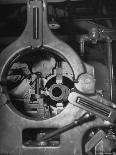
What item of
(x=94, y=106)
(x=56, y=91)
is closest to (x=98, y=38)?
(x=56, y=91)

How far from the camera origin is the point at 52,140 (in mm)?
984

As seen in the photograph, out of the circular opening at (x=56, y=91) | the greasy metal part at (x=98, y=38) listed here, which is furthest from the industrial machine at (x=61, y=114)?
the greasy metal part at (x=98, y=38)

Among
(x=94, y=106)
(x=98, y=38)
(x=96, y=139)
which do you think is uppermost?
(x=98, y=38)

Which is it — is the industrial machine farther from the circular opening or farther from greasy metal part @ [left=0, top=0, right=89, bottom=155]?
the circular opening

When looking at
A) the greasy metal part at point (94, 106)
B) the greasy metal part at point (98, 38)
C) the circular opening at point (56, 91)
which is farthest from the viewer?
the greasy metal part at point (98, 38)

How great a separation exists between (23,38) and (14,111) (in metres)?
0.26

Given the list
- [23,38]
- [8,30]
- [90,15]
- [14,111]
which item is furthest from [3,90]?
[90,15]

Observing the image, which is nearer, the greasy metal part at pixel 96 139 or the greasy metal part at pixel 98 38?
the greasy metal part at pixel 96 139

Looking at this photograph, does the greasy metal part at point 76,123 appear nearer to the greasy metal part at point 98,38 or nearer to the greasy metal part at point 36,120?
the greasy metal part at point 36,120

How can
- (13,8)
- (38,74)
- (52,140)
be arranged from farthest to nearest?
(13,8)
(38,74)
(52,140)

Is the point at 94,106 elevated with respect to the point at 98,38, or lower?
lower

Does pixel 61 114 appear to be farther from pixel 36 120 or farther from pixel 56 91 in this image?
pixel 56 91

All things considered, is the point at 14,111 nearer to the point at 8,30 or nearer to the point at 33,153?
the point at 33,153

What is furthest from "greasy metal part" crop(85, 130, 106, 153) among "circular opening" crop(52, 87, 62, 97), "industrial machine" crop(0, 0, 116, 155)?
"circular opening" crop(52, 87, 62, 97)
